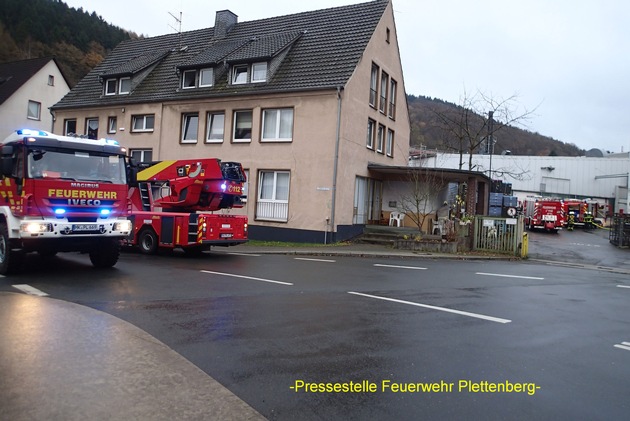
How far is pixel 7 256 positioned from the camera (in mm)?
9914

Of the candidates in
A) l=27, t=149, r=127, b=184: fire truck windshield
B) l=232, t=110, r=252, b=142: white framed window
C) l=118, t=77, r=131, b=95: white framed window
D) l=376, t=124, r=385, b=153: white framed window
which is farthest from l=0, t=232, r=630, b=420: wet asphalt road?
l=118, t=77, r=131, b=95: white framed window

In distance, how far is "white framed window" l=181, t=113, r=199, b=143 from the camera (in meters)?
25.1

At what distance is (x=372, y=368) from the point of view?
488cm

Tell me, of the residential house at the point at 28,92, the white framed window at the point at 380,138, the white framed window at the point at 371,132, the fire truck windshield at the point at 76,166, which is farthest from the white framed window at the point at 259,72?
the residential house at the point at 28,92

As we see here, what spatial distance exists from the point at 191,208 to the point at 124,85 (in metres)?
16.1

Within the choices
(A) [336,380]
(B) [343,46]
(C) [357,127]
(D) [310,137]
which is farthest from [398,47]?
(A) [336,380]

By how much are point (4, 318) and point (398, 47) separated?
25.3m

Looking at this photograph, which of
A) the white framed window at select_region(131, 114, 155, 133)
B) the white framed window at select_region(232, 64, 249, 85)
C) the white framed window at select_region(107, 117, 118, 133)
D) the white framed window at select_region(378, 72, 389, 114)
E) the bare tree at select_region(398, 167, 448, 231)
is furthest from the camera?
the white framed window at select_region(107, 117, 118, 133)

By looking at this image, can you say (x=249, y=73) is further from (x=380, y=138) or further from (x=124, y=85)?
(x=124, y=85)

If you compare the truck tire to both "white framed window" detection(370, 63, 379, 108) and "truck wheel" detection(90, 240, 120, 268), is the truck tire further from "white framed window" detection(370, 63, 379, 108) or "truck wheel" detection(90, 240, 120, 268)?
"white framed window" detection(370, 63, 379, 108)

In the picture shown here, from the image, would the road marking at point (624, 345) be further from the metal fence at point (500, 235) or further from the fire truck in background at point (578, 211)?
the fire truck in background at point (578, 211)

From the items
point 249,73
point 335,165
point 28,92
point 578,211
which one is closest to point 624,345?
point 335,165

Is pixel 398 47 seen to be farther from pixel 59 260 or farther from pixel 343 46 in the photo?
pixel 59 260

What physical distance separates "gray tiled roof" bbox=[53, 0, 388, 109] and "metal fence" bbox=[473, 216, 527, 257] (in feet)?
27.0
